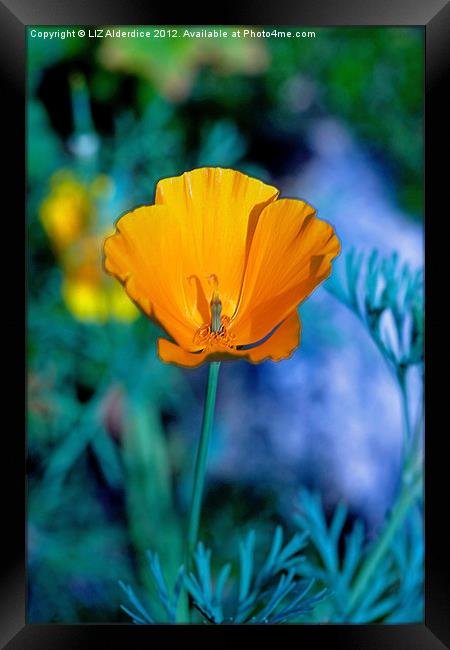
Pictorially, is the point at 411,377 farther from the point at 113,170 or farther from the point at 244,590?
the point at 113,170

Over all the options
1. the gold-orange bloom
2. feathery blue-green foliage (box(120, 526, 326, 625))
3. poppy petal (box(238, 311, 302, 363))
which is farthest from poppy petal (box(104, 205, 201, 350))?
feathery blue-green foliage (box(120, 526, 326, 625))

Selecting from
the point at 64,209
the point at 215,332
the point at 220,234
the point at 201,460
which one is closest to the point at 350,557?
the point at 201,460

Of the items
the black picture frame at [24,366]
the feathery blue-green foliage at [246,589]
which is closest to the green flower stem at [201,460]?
the feathery blue-green foliage at [246,589]

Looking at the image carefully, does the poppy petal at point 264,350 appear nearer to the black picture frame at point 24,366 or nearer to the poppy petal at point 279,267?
the poppy petal at point 279,267

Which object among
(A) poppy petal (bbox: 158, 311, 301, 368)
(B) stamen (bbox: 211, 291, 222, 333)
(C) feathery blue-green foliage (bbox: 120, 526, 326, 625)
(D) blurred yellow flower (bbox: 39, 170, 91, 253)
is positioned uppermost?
(D) blurred yellow flower (bbox: 39, 170, 91, 253)

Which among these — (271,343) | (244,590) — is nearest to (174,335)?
(271,343)

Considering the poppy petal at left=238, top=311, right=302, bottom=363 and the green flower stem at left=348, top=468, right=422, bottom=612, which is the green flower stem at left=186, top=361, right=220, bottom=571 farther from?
the green flower stem at left=348, top=468, right=422, bottom=612

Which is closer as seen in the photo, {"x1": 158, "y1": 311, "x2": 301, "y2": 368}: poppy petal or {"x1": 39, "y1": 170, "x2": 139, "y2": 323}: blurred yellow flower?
{"x1": 158, "y1": 311, "x2": 301, "y2": 368}: poppy petal
